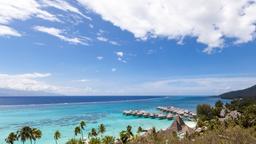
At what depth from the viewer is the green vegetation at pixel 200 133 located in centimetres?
1616

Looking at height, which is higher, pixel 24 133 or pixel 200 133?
pixel 200 133

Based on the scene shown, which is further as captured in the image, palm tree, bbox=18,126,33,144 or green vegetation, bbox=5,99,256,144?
palm tree, bbox=18,126,33,144

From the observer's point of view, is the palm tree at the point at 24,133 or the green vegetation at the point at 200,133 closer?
the green vegetation at the point at 200,133

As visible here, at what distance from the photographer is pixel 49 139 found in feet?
204

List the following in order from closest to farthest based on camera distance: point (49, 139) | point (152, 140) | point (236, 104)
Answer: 1. point (152, 140)
2. point (49, 139)
3. point (236, 104)

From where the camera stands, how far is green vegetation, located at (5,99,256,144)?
1616cm

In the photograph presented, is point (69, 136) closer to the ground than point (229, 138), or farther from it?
closer to the ground

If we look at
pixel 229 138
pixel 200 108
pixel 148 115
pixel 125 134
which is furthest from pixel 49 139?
pixel 229 138

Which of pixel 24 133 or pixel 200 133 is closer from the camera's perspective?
pixel 200 133

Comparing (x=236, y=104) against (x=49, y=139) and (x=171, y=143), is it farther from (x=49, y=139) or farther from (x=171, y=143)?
(x=171, y=143)

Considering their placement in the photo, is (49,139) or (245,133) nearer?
(245,133)

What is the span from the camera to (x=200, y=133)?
99.6 feet

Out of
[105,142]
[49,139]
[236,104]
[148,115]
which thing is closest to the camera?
[105,142]

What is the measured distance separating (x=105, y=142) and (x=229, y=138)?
32626 millimetres
